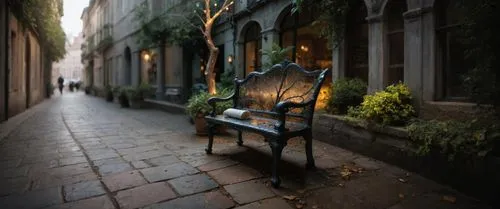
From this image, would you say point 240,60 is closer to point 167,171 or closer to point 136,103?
point 136,103

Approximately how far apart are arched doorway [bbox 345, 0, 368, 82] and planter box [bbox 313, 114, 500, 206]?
138 centimetres

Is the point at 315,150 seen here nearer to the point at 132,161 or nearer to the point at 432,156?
the point at 432,156

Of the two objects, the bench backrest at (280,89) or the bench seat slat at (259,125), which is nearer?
the bench seat slat at (259,125)

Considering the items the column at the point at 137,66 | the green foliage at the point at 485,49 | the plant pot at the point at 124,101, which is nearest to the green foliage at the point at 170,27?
the plant pot at the point at 124,101

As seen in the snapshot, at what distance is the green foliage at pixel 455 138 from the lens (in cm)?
319

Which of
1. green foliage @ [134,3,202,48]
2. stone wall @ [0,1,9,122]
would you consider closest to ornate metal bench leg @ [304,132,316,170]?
green foliage @ [134,3,202,48]

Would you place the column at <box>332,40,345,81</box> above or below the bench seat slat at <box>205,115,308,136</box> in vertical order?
above

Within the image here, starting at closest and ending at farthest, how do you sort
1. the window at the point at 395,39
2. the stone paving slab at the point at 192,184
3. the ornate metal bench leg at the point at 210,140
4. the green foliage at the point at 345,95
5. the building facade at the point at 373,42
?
the stone paving slab at the point at 192,184 < the building facade at the point at 373,42 < the ornate metal bench leg at the point at 210,140 < the window at the point at 395,39 < the green foliage at the point at 345,95

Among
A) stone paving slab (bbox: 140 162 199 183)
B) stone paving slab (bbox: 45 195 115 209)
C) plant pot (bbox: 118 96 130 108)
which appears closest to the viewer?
stone paving slab (bbox: 45 195 115 209)

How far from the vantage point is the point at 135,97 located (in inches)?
597

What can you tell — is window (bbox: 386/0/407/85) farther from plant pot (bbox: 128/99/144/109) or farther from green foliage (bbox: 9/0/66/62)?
plant pot (bbox: 128/99/144/109)

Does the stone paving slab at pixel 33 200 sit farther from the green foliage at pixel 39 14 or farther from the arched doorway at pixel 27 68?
the arched doorway at pixel 27 68

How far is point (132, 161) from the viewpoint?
15.5 ft

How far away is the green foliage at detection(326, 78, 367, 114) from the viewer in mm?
5961
